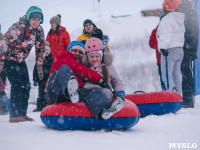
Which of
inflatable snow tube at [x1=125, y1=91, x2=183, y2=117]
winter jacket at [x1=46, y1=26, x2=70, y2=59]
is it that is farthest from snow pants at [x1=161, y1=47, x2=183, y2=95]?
winter jacket at [x1=46, y1=26, x2=70, y2=59]

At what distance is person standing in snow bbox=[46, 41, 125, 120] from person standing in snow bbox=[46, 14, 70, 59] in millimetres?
2288

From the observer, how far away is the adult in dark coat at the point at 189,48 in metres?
4.12

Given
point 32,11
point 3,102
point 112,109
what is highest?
point 32,11


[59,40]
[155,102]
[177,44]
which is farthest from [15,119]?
[177,44]

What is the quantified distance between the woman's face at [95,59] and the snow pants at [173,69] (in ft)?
5.83

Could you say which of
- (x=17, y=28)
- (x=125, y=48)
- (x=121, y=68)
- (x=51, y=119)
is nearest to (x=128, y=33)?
(x=125, y=48)

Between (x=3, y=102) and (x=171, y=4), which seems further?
(x=3, y=102)

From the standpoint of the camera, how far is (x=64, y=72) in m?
2.06

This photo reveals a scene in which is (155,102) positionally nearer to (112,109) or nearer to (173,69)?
(173,69)

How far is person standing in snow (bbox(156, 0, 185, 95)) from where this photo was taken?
392 cm

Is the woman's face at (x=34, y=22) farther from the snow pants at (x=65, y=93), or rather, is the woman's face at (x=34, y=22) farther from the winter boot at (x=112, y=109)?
the winter boot at (x=112, y=109)

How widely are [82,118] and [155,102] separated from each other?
147cm

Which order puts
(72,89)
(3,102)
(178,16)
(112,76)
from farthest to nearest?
(3,102), (178,16), (112,76), (72,89)

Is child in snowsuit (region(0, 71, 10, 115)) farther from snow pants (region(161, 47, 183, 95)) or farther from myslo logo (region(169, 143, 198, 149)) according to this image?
myslo logo (region(169, 143, 198, 149))
